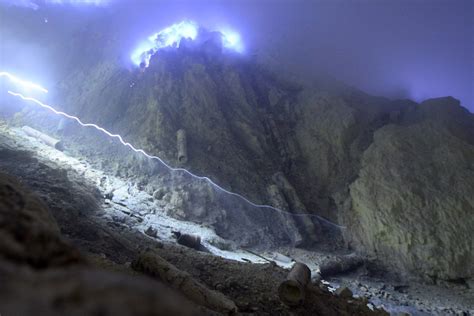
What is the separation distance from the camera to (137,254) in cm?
523

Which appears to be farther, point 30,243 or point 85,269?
point 30,243

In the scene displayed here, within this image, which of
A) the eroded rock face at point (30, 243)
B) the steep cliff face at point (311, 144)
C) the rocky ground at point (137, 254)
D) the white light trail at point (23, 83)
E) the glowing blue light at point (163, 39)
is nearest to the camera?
the eroded rock face at point (30, 243)

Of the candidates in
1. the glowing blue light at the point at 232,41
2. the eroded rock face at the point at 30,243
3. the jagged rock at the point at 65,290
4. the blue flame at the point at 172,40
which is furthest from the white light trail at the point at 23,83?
the jagged rock at the point at 65,290

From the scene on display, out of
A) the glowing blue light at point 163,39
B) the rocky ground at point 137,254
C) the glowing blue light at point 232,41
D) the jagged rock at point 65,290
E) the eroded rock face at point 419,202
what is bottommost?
the rocky ground at point 137,254

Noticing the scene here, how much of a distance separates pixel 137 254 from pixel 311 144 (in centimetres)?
1045

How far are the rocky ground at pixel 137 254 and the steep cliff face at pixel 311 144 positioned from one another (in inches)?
43.7

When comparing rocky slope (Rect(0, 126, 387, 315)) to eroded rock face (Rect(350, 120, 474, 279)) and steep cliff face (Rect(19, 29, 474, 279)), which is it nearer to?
steep cliff face (Rect(19, 29, 474, 279))

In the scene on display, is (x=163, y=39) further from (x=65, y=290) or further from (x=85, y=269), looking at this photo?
(x=65, y=290)

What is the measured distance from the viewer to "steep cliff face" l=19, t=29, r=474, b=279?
389 inches

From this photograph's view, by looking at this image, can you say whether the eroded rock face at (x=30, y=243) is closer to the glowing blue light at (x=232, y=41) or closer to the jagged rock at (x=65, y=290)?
the jagged rock at (x=65, y=290)

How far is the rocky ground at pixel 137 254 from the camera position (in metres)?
1.17

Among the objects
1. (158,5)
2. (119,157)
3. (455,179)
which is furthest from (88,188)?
(158,5)

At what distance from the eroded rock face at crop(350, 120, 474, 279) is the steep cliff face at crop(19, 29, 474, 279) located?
32 millimetres

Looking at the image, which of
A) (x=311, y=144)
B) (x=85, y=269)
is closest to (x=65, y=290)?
(x=85, y=269)
